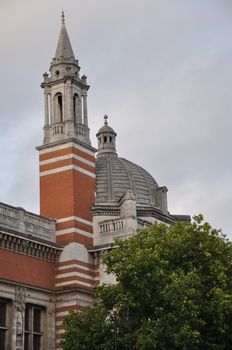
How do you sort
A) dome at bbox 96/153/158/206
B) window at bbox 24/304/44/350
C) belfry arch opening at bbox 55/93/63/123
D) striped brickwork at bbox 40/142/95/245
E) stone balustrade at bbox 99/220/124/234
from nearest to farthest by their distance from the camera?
window at bbox 24/304/44/350 → striped brickwork at bbox 40/142/95/245 → stone balustrade at bbox 99/220/124/234 → belfry arch opening at bbox 55/93/63/123 → dome at bbox 96/153/158/206

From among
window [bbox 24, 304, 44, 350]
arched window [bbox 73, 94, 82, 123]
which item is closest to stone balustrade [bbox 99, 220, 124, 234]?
window [bbox 24, 304, 44, 350]

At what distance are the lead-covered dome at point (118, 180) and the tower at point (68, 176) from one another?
15.6ft

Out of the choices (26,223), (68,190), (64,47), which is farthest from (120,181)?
(26,223)

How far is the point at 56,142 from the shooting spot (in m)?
48.4

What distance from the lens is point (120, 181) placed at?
55.3m

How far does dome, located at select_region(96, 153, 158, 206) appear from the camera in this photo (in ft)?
177

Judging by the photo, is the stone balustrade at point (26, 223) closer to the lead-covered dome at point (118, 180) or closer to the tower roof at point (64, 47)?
the lead-covered dome at point (118, 180)

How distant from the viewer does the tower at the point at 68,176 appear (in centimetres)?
4528

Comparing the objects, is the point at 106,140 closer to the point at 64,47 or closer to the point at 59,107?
the point at 59,107

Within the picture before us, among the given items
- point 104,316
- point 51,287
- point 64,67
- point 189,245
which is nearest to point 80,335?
point 104,316

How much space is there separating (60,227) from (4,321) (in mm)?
7786

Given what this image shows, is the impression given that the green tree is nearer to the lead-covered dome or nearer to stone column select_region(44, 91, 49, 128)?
stone column select_region(44, 91, 49, 128)

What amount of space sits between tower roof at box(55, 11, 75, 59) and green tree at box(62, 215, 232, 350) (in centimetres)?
1813

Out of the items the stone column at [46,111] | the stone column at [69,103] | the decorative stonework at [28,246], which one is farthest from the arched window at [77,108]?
the decorative stonework at [28,246]
